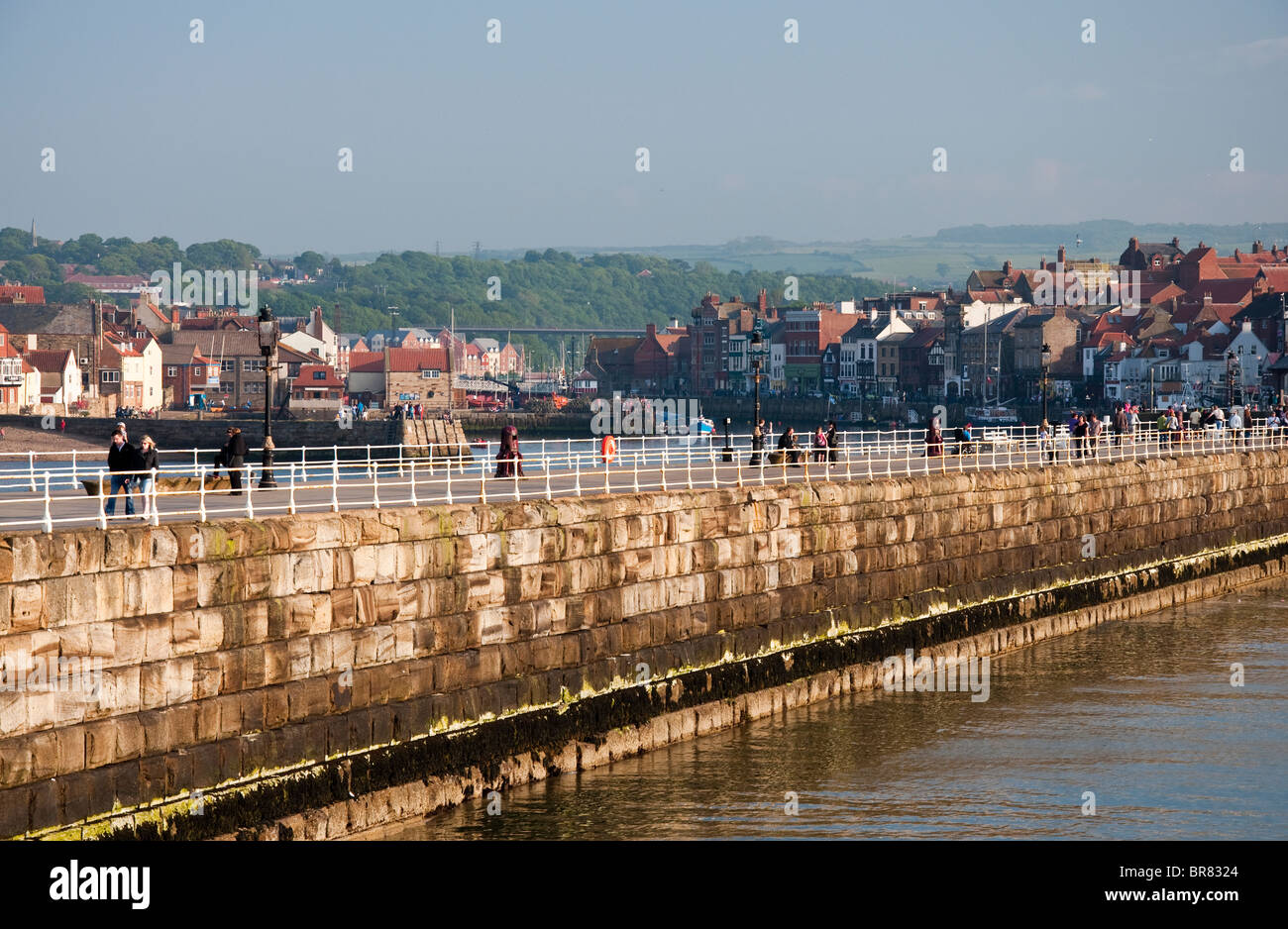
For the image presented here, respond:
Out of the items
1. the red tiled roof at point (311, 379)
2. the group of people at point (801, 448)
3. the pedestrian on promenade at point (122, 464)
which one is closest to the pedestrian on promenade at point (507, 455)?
the group of people at point (801, 448)


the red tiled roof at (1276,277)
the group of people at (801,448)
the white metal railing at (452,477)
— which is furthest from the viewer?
the red tiled roof at (1276,277)

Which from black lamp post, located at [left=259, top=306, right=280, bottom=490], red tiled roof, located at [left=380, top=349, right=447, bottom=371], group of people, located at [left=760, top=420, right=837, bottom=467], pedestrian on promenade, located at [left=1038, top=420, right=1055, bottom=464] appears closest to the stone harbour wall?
group of people, located at [left=760, top=420, right=837, bottom=467]

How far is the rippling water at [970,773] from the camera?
2369cm

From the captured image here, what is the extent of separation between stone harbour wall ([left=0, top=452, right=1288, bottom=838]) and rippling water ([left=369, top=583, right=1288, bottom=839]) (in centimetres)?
74

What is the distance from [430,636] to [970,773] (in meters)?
8.76

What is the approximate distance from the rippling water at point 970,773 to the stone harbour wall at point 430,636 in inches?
29.1

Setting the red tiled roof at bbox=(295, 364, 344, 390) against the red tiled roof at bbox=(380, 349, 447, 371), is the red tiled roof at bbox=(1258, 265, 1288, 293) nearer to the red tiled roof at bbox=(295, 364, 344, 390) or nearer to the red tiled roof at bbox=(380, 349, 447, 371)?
the red tiled roof at bbox=(380, 349, 447, 371)

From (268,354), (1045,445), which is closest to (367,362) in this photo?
(1045,445)

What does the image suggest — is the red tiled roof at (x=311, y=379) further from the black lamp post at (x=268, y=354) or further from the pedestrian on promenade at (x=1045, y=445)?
the black lamp post at (x=268, y=354)

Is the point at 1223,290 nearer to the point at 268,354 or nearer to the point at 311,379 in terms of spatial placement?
the point at 311,379

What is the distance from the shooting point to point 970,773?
26.9 metres

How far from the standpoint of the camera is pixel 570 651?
25.6 meters

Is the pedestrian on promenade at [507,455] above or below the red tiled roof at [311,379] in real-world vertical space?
below
